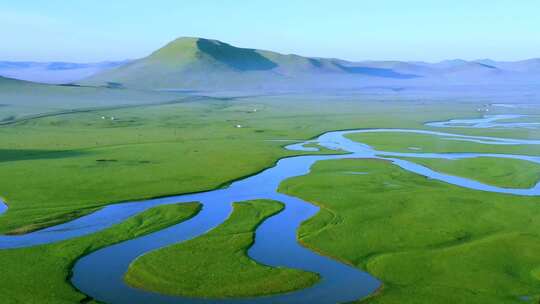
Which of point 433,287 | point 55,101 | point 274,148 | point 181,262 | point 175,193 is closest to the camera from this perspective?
point 433,287

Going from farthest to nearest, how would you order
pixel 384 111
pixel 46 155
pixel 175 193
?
pixel 384 111 → pixel 46 155 → pixel 175 193

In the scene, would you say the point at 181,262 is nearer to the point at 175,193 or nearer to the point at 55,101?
the point at 175,193

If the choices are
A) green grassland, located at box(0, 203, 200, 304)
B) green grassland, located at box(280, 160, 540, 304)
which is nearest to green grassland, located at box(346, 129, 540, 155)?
green grassland, located at box(280, 160, 540, 304)

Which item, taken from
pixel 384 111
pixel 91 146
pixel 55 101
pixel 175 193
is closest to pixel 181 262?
pixel 175 193

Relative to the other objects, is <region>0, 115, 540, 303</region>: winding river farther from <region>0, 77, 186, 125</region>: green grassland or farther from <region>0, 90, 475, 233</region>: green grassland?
<region>0, 77, 186, 125</region>: green grassland

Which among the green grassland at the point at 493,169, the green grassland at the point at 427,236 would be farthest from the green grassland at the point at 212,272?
the green grassland at the point at 493,169

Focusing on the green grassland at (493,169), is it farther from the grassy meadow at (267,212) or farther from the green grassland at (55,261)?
the green grassland at (55,261)
